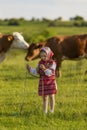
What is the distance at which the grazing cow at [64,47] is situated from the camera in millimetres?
16656

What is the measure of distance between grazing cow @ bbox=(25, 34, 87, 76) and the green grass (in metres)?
2.32

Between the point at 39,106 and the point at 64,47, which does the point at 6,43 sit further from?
the point at 39,106

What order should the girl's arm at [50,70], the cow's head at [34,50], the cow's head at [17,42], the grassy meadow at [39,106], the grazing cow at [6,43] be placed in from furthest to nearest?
1. the cow's head at [34,50]
2. the cow's head at [17,42]
3. the grazing cow at [6,43]
4. the girl's arm at [50,70]
5. the grassy meadow at [39,106]

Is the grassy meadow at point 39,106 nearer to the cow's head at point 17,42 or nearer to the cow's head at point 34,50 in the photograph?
the cow's head at point 17,42

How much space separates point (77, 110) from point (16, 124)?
150 centimetres

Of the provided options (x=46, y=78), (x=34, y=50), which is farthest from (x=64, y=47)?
(x=46, y=78)

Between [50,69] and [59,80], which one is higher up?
[50,69]

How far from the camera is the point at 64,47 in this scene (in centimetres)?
1695

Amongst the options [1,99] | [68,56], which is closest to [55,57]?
[68,56]

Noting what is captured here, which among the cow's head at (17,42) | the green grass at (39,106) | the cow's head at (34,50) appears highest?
the cow's head at (17,42)

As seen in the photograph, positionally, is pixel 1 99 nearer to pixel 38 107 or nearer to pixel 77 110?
pixel 38 107

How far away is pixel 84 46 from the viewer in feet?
56.0

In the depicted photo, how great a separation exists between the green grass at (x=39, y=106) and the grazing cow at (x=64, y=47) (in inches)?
91.4

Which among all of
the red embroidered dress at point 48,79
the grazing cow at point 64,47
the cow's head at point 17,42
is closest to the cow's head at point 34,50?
the grazing cow at point 64,47
